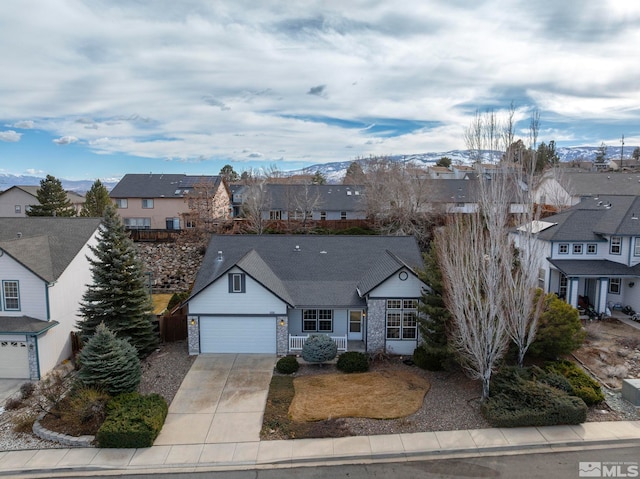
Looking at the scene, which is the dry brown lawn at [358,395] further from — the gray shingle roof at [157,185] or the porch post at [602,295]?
the gray shingle roof at [157,185]

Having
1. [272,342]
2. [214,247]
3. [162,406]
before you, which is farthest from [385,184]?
[162,406]

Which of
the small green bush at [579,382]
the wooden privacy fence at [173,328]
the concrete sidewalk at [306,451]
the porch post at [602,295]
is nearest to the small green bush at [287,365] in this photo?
the concrete sidewalk at [306,451]

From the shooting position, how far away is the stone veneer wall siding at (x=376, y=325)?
894 inches

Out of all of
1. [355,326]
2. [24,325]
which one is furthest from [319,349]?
[24,325]

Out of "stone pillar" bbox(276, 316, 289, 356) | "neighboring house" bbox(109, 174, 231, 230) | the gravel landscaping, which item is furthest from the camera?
"neighboring house" bbox(109, 174, 231, 230)

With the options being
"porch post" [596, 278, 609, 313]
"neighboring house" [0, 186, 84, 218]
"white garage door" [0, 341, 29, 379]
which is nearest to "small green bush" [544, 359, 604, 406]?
"porch post" [596, 278, 609, 313]

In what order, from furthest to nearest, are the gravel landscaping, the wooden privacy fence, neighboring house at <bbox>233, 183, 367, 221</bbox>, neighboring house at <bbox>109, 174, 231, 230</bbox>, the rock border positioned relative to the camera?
neighboring house at <bbox>109, 174, 231, 230</bbox> → neighboring house at <bbox>233, 183, 367, 221</bbox> → the wooden privacy fence → the gravel landscaping → the rock border

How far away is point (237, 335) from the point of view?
2311 cm

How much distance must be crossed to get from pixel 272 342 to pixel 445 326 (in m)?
8.73

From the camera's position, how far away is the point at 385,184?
45.2 metres

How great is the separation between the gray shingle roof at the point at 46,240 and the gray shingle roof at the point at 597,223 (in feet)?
95.2

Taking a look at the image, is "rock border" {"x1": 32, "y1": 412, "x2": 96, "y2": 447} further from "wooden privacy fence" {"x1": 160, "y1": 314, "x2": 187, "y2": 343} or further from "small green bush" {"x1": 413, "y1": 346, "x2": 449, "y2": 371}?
"small green bush" {"x1": 413, "y1": 346, "x2": 449, "y2": 371}

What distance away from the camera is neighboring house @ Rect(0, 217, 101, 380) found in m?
20.6

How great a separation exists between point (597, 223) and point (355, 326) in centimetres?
1905
